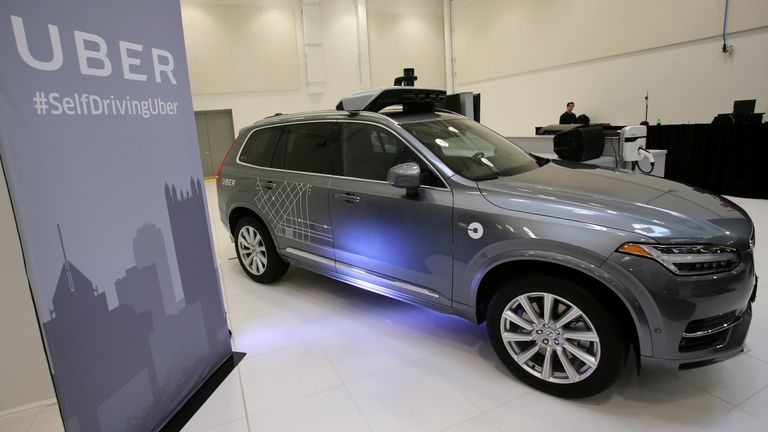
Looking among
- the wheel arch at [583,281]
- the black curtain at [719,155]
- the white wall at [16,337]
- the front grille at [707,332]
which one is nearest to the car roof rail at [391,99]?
the wheel arch at [583,281]

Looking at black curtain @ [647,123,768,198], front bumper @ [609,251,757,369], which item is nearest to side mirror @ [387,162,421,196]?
front bumper @ [609,251,757,369]

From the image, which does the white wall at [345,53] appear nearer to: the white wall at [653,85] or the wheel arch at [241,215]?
the white wall at [653,85]

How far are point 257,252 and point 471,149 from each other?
214 cm

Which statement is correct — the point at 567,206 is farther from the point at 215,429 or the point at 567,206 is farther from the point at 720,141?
the point at 720,141

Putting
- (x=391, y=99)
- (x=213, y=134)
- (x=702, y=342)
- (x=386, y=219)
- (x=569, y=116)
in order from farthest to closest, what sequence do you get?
1. (x=213, y=134)
2. (x=569, y=116)
3. (x=391, y=99)
4. (x=386, y=219)
5. (x=702, y=342)

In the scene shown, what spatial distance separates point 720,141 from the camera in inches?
269

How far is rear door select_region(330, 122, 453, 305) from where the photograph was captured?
8.11ft

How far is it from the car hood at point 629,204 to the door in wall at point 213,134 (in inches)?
475

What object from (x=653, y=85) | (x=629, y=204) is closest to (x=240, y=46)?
(x=653, y=85)

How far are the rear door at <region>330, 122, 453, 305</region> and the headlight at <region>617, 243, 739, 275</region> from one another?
92cm

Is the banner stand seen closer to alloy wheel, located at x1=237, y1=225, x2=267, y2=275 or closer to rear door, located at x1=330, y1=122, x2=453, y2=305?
rear door, located at x1=330, y1=122, x2=453, y2=305

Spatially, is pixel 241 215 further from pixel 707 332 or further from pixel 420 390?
pixel 707 332

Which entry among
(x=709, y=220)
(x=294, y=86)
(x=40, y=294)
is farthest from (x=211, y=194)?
(x=709, y=220)

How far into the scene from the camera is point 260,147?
12.1ft
